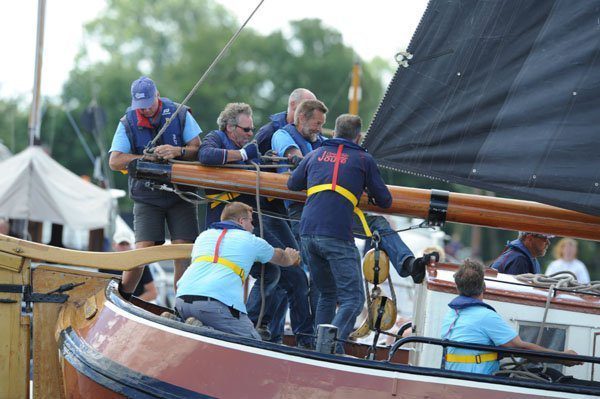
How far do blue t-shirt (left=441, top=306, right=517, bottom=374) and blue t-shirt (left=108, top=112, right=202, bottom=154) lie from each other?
267cm

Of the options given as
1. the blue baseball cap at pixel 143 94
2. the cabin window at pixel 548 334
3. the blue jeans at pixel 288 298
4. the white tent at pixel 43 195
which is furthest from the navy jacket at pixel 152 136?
the white tent at pixel 43 195

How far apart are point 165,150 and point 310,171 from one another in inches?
47.3

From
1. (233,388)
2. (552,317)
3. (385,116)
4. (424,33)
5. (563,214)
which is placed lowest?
(233,388)

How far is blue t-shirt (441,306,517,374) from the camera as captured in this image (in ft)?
19.0

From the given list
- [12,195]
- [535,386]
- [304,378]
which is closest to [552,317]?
[535,386]

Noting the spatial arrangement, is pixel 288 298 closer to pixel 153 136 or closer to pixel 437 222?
pixel 437 222

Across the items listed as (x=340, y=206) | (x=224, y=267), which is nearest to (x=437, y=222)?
(x=340, y=206)

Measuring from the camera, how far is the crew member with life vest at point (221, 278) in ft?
20.5

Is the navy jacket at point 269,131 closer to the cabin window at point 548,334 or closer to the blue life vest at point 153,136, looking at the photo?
the blue life vest at point 153,136

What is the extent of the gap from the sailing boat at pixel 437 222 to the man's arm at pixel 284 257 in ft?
2.37

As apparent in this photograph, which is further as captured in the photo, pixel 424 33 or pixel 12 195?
pixel 12 195

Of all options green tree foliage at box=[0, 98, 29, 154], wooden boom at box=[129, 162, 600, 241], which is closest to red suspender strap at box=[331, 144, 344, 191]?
wooden boom at box=[129, 162, 600, 241]

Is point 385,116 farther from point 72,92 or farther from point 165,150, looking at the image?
point 72,92

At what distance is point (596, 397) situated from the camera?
545 cm
